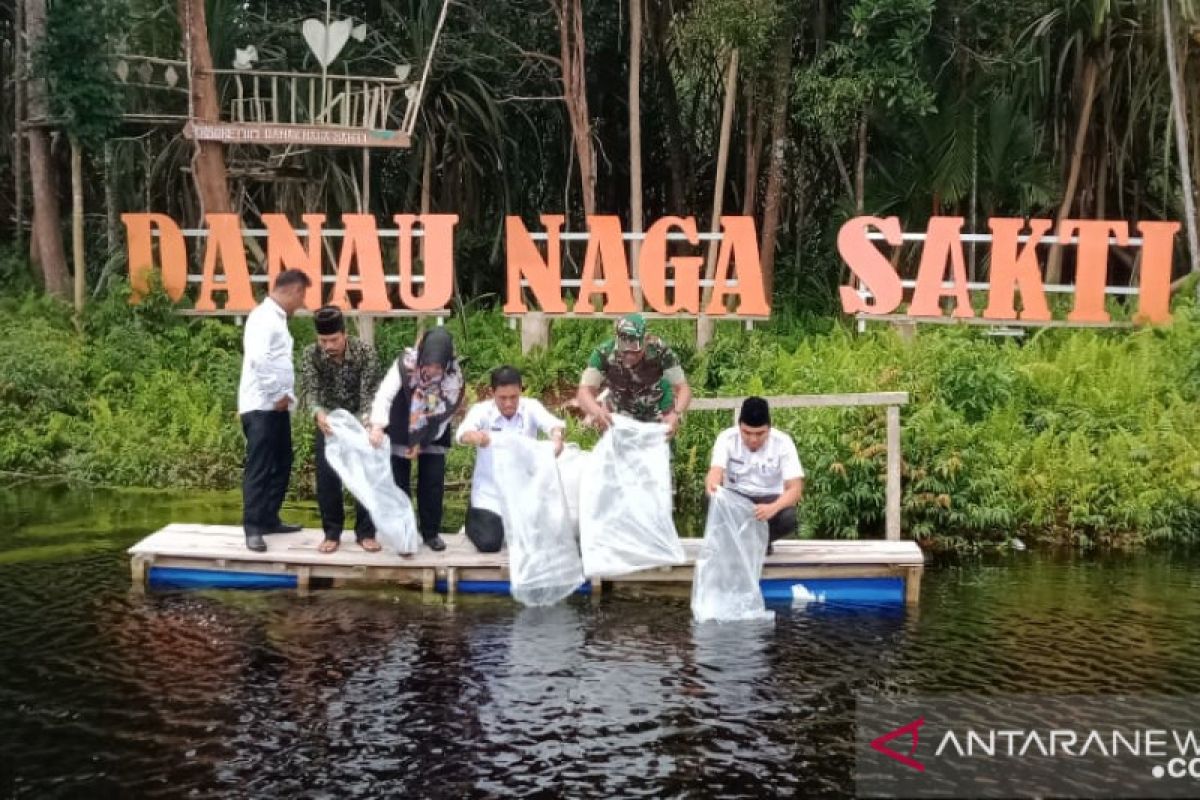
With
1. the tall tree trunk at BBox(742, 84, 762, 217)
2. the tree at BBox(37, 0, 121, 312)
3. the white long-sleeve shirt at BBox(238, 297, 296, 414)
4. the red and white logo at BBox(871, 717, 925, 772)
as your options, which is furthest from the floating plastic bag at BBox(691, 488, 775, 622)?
the tree at BBox(37, 0, 121, 312)

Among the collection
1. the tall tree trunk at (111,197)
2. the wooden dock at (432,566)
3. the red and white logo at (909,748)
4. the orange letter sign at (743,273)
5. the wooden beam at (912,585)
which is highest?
the tall tree trunk at (111,197)

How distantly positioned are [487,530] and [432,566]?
38 cm

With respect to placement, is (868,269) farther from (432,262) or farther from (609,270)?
(432,262)

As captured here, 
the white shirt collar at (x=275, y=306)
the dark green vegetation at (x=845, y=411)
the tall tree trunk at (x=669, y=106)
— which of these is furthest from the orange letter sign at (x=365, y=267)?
the white shirt collar at (x=275, y=306)

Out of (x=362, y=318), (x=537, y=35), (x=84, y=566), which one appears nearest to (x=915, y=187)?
(x=537, y=35)

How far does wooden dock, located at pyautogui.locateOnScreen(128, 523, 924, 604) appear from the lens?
7.86 meters

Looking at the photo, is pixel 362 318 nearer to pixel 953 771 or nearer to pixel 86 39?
pixel 86 39

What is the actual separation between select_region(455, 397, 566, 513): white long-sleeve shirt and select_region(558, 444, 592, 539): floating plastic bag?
20 centimetres

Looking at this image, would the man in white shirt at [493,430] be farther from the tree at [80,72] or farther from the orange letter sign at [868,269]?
the tree at [80,72]

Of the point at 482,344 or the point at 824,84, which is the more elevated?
the point at 824,84

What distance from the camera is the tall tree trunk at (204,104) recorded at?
545 inches

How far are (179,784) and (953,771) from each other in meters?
2.97

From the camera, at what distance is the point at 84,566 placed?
28.7ft

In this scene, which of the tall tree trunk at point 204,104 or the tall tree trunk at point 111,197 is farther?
the tall tree trunk at point 111,197
